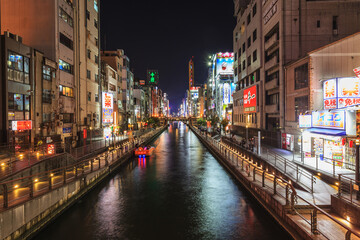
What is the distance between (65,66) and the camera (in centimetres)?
3338

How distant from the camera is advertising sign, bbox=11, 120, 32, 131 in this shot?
22125 mm

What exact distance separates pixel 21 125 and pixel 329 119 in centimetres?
2766

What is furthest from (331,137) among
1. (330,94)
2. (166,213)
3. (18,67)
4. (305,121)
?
(18,67)

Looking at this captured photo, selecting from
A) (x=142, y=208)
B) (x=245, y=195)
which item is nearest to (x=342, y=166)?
(x=245, y=195)

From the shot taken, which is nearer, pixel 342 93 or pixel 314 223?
pixel 314 223

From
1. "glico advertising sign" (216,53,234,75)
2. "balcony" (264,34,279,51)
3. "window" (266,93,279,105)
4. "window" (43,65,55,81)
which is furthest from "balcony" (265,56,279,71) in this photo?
"glico advertising sign" (216,53,234,75)

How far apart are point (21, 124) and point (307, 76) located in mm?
29519

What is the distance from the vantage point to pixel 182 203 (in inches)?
679

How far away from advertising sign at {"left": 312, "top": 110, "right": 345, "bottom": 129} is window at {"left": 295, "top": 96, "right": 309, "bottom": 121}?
4339mm

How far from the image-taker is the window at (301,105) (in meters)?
25.5

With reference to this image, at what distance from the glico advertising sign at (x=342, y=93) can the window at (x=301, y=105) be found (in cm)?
553

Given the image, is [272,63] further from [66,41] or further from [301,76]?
[66,41]

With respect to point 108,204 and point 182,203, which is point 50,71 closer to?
point 108,204

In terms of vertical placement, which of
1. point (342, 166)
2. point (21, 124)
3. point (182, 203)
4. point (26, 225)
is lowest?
point (182, 203)
